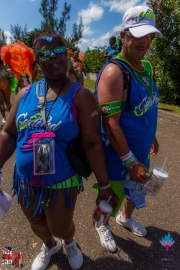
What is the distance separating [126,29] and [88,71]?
47.1 ft

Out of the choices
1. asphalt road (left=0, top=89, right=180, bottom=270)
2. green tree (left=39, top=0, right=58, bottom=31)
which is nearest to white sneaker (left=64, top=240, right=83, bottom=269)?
asphalt road (left=0, top=89, right=180, bottom=270)

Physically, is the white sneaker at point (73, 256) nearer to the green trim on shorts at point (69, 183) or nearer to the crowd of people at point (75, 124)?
the crowd of people at point (75, 124)

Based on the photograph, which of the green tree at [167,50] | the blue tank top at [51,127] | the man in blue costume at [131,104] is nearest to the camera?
the blue tank top at [51,127]

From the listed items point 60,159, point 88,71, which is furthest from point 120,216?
point 88,71

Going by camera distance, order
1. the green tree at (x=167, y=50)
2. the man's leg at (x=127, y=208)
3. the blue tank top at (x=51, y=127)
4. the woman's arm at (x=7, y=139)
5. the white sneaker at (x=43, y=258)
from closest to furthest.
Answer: the blue tank top at (x=51, y=127) → the woman's arm at (x=7, y=139) → the white sneaker at (x=43, y=258) → the man's leg at (x=127, y=208) → the green tree at (x=167, y=50)

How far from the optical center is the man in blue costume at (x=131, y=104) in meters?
1.44

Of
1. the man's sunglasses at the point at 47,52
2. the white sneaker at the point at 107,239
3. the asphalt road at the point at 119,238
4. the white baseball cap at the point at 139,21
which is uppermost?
the white baseball cap at the point at 139,21

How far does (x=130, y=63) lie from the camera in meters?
1.55

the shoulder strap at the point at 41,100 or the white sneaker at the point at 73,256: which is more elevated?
the shoulder strap at the point at 41,100

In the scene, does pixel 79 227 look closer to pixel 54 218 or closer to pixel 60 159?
pixel 54 218

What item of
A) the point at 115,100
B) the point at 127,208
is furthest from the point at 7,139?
the point at 127,208

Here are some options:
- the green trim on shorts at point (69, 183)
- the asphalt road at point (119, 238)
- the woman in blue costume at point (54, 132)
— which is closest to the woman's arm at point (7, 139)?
the woman in blue costume at point (54, 132)

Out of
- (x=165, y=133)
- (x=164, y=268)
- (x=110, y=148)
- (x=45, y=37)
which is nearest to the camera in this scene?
(x=45, y=37)

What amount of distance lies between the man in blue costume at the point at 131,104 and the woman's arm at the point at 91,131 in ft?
0.38
